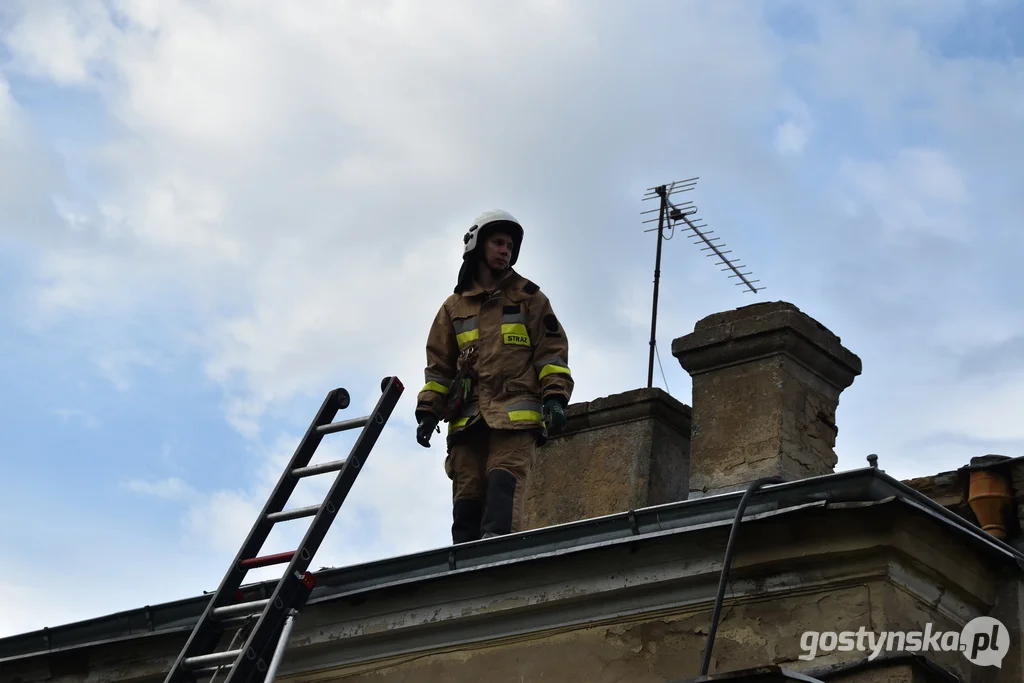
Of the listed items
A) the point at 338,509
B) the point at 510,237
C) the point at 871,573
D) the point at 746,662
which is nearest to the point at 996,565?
the point at 871,573

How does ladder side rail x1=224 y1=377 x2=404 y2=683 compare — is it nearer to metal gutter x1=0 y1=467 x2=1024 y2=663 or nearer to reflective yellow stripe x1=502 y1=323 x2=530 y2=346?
metal gutter x1=0 y1=467 x2=1024 y2=663

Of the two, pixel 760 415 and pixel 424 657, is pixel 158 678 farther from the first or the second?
pixel 760 415

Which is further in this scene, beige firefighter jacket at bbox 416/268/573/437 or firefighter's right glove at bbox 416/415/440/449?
firefighter's right glove at bbox 416/415/440/449

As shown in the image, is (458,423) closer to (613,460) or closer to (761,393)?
(613,460)

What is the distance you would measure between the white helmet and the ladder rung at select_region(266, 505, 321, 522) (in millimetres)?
2040

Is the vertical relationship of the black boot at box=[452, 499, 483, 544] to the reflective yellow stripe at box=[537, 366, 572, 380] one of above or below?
below

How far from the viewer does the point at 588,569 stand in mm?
6113

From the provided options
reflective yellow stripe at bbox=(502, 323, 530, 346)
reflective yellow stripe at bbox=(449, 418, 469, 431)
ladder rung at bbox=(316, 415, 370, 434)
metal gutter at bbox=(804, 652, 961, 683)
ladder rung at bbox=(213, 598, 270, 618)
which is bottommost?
metal gutter at bbox=(804, 652, 961, 683)

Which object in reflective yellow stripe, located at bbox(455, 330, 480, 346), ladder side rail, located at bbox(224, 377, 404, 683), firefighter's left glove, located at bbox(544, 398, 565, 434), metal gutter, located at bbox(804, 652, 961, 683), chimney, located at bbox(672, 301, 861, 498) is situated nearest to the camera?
metal gutter, located at bbox(804, 652, 961, 683)

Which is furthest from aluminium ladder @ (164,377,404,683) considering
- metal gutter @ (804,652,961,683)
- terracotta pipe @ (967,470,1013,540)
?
terracotta pipe @ (967,470,1013,540)

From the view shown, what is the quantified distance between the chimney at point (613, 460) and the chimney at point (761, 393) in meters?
0.68

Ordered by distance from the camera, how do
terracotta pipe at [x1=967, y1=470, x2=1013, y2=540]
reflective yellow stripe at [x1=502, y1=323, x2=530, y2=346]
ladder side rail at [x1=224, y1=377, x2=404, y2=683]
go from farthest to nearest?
reflective yellow stripe at [x1=502, y1=323, x2=530, y2=346] < terracotta pipe at [x1=967, y1=470, x2=1013, y2=540] < ladder side rail at [x1=224, y1=377, x2=404, y2=683]

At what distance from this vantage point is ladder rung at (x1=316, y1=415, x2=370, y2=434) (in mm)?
Answer: 6520

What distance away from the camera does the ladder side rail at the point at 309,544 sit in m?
5.75
